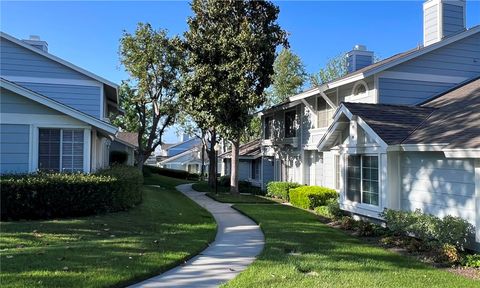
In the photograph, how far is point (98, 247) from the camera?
27.4ft

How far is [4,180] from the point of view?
11.3 m

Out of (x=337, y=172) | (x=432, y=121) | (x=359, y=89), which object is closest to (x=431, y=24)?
(x=359, y=89)

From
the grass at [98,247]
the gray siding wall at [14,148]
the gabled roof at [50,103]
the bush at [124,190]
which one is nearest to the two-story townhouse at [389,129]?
the grass at [98,247]

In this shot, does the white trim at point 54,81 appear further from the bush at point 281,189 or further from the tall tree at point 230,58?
the bush at point 281,189

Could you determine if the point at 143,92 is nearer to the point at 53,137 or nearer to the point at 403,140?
the point at 53,137

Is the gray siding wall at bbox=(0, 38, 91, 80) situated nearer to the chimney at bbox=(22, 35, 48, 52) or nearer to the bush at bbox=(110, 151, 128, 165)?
the chimney at bbox=(22, 35, 48, 52)

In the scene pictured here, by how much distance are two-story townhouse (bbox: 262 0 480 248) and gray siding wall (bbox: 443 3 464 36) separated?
0.14 ft

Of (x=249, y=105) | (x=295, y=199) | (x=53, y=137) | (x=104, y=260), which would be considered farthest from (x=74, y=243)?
(x=249, y=105)

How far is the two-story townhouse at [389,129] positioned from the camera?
9.84 meters

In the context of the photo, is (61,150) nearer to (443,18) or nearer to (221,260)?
(221,260)

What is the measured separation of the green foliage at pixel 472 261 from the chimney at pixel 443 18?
40.5 ft

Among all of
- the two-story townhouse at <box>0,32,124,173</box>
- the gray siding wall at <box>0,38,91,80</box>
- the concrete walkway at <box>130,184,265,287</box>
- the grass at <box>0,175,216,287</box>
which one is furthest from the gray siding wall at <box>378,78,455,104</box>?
the gray siding wall at <box>0,38,91,80</box>

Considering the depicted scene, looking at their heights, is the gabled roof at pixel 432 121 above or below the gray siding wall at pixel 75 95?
below

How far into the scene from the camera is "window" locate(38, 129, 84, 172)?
1362cm
